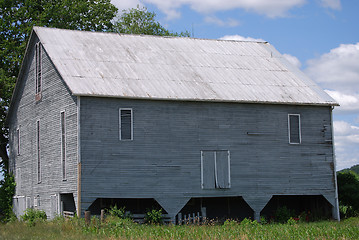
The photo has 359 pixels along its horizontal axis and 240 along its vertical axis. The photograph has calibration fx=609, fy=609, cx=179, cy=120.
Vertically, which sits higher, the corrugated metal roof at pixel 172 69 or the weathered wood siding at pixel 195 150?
the corrugated metal roof at pixel 172 69

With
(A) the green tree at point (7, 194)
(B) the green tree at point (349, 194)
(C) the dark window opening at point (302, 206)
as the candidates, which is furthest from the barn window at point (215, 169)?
(A) the green tree at point (7, 194)

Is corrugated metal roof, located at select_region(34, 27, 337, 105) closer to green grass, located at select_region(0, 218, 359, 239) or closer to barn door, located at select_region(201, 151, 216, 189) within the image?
barn door, located at select_region(201, 151, 216, 189)

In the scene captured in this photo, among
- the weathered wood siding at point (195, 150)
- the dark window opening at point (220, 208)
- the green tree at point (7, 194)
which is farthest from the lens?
the green tree at point (7, 194)

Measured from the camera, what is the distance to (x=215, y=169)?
2833cm

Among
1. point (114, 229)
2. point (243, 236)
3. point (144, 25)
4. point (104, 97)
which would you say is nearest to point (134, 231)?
point (114, 229)

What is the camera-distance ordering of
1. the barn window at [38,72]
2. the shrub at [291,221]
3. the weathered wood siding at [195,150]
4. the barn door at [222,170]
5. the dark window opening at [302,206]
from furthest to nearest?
the barn window at [38,72] → the dark window opening at [302,206] → the shrub at [291,221] → the barn door at [222,170] → the weathered wood siding at [195,150]

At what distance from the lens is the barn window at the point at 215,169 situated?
2816 cm

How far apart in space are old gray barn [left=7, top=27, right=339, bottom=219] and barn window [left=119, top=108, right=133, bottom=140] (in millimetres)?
44

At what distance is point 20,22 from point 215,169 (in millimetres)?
18198

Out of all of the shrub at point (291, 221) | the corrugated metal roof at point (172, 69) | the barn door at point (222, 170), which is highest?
the corrugated metal roof at point (172, 69)

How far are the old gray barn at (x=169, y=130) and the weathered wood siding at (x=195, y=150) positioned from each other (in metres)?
0.05

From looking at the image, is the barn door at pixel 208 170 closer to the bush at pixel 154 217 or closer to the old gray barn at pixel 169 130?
the old gray barn at pixel 169 130

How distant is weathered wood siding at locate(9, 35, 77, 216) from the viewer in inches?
1068

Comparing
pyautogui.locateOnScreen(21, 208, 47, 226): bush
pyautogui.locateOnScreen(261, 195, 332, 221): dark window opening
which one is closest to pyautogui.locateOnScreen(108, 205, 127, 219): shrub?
pyautogui.locateOnScreen(21, 208, 47, 226): bush
